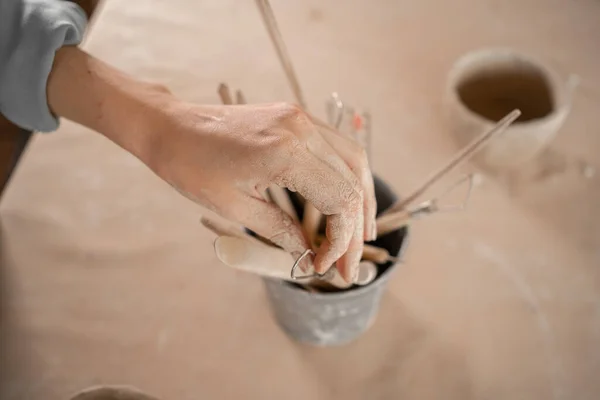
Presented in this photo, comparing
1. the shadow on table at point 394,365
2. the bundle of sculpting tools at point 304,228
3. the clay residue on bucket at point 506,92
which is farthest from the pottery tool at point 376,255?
the clay residue on bucket at point 506,92

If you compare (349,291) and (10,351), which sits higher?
(349,291)

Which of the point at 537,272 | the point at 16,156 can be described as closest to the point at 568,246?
the point at 537,272

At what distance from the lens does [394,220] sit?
347 mm

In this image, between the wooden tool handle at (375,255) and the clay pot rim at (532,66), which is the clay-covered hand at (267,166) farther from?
the clay pot rim at (532,66)

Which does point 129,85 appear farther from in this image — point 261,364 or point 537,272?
point 537,272

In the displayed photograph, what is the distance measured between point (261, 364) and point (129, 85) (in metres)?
0.22

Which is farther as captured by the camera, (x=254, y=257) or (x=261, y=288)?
(x=261, y=288)

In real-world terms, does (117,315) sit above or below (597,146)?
below

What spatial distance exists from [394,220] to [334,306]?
0.21ft

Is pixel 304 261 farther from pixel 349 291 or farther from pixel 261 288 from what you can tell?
pixel 261 288

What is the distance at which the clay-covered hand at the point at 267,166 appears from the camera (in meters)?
0.27

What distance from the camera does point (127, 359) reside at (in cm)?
43

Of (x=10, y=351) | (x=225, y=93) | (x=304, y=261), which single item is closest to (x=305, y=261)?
(x=304, y=261)

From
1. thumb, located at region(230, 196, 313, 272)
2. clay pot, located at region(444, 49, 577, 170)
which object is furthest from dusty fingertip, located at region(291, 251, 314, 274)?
clay pot, located at region(444, 49, 577, 170)
